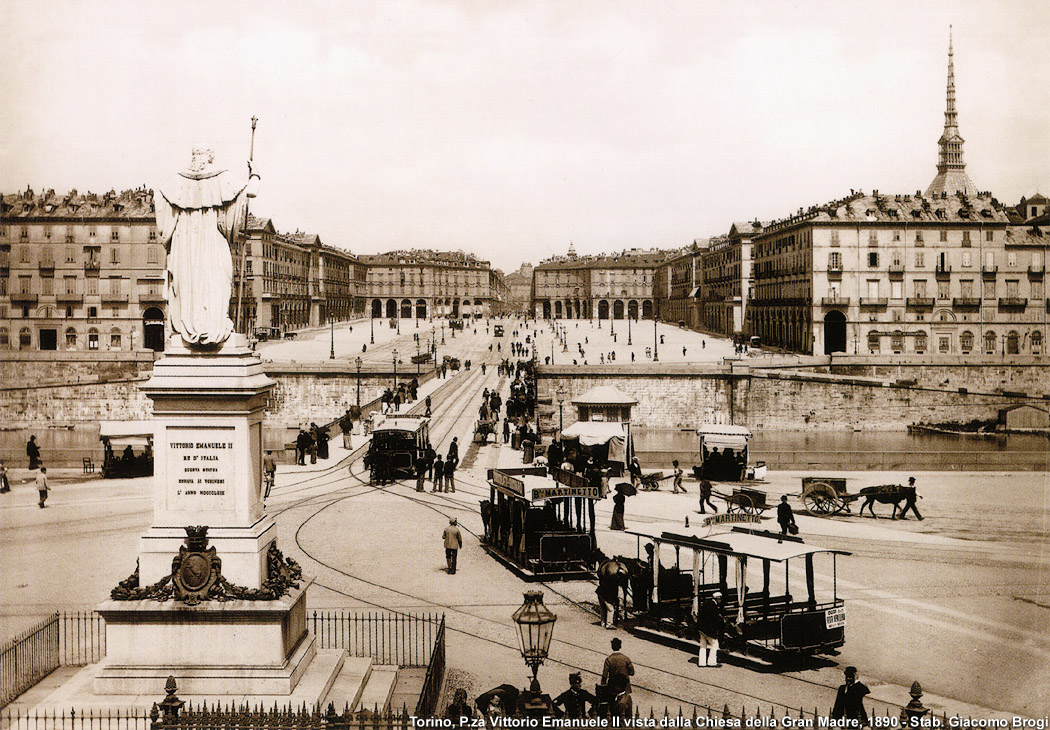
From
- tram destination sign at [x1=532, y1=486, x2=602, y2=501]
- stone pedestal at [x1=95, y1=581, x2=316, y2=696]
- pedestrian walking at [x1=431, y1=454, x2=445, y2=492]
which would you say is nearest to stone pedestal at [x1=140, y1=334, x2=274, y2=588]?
stone pedestal at [x1=95, y1=581, x2=316, y2=696]

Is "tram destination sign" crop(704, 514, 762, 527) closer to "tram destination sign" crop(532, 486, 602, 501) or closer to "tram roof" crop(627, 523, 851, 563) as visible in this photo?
"tram roof" crop(627, 523, 851, 563)

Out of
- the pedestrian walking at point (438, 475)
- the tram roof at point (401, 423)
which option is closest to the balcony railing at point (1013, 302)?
the tram roof at point (401, 423)

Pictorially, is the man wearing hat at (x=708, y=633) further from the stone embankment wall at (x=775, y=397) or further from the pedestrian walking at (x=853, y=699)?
A: the stone embankment wall at (x=775, y=397)

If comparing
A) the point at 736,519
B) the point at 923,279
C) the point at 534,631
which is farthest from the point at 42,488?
the point at 923,279

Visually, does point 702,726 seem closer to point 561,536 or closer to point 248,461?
point 248,461

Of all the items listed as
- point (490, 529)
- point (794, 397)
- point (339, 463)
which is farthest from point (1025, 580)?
point (794, 397)

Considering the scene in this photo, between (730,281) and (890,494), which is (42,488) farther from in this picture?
(730,281)
